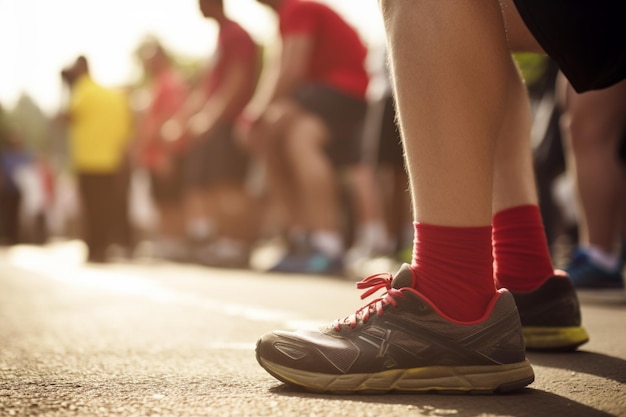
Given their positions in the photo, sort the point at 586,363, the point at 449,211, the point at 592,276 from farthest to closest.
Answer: the point at 592,276 < the point at 586,363 < the point at 449,211

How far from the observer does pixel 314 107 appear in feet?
18.8

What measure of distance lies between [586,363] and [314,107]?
13.3ft

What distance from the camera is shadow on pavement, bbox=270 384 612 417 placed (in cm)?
138

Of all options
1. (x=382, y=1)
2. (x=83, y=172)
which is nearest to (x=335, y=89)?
(x=83, y=172)

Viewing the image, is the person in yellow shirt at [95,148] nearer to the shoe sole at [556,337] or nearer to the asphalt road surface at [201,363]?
the asphalt road surface at [201,363]

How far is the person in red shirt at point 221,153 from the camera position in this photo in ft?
22.2

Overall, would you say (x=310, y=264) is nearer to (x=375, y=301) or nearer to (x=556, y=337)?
(x=556, y=337)

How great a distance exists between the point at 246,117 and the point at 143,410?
4.78m

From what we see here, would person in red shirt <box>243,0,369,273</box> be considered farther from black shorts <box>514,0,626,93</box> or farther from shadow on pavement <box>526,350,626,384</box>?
black shorts <box>514,0,626,93</box>

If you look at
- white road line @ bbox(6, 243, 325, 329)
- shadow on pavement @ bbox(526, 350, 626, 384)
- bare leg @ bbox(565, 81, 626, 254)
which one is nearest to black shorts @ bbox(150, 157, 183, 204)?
white road line @ bbox(6, 243, 325, 329)

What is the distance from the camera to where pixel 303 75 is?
565cm

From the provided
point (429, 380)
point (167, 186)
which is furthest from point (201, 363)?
point (167, 186)

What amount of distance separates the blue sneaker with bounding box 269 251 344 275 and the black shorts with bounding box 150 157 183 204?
129 inches

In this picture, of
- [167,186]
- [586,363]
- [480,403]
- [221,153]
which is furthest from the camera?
[167,186]
